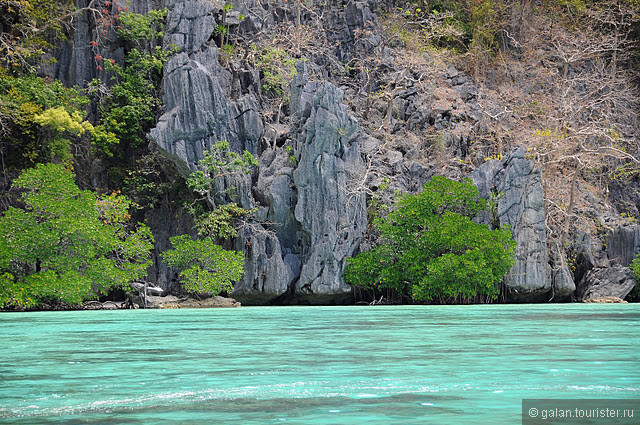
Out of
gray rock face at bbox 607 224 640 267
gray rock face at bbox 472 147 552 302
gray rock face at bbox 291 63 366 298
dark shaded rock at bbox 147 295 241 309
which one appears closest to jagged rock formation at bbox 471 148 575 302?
gray rock face at bbox 472 147 552 302

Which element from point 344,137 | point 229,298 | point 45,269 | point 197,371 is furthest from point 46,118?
point 197,371

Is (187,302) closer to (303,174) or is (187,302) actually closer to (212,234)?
(212,234)

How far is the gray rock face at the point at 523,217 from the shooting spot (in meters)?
23.7

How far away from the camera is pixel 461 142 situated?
28.0 m

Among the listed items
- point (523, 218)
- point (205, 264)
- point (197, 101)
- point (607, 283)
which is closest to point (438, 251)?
point (523, 218)

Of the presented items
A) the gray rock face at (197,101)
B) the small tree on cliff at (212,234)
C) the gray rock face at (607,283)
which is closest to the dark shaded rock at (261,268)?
the small tree on cliff at (212,234)

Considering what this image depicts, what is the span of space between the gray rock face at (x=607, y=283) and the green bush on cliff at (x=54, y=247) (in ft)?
51.1

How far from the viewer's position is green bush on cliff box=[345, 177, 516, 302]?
21891mm

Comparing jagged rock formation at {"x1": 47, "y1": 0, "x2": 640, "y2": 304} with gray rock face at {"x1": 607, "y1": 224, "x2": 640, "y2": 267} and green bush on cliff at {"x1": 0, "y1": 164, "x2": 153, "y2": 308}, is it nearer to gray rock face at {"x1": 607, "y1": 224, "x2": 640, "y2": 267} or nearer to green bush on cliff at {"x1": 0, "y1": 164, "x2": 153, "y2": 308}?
gray rock face at {"x1": 607, "y1": 224, "x2": 640, "y2": 267}

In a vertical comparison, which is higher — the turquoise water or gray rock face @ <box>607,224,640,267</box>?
gray rock face @ <box>607,224,640,267</box>

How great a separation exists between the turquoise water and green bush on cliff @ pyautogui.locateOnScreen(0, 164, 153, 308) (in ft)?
30.1

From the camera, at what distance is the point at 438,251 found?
75.8ft

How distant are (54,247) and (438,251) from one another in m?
12.1

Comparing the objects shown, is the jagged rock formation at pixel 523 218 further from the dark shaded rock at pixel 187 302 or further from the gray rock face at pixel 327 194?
the dark shaded rock at pixel 187 302
